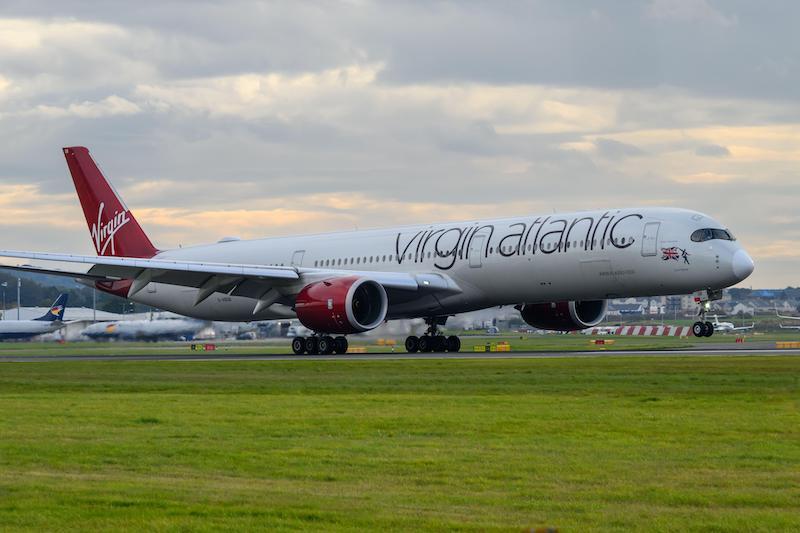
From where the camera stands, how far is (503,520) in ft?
40.1

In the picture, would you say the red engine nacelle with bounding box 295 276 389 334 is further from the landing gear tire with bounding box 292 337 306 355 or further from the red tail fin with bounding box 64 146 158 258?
the red tail fin with bounding box 64 146 158 258

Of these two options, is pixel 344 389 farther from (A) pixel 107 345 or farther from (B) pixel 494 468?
(A) pixel 107 345

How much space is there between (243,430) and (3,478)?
5.76 meters

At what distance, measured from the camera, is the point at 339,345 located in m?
50.9

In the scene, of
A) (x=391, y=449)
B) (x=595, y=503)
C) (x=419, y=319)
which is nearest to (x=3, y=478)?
(x=391, y=449)

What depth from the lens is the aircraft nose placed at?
147 ft

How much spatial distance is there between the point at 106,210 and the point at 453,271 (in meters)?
21.0

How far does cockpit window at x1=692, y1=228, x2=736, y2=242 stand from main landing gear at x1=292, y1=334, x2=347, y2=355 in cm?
1451

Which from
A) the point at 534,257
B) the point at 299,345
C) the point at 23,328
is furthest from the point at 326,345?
the point at 23,328

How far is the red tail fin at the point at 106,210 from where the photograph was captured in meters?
63.4

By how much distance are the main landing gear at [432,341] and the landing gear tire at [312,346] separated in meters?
4.98

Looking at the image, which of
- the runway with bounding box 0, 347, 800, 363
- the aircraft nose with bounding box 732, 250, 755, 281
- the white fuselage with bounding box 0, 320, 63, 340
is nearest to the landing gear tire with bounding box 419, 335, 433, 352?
the runway with bounding box 0, 347, 800, 363

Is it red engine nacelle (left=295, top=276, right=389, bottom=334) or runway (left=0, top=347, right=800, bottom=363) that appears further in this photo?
red engine nacelle (left=295, top=276, right=389, bottom=334)

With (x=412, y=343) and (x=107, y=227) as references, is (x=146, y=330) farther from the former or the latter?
(x=412, y=343)
